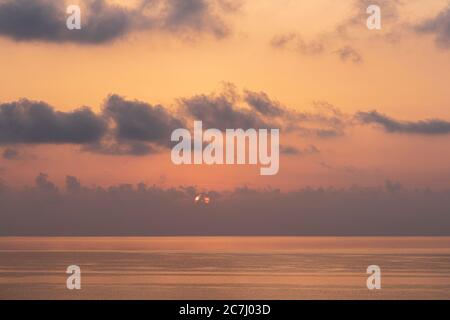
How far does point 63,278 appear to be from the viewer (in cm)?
13188

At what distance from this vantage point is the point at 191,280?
12494 centimetres
